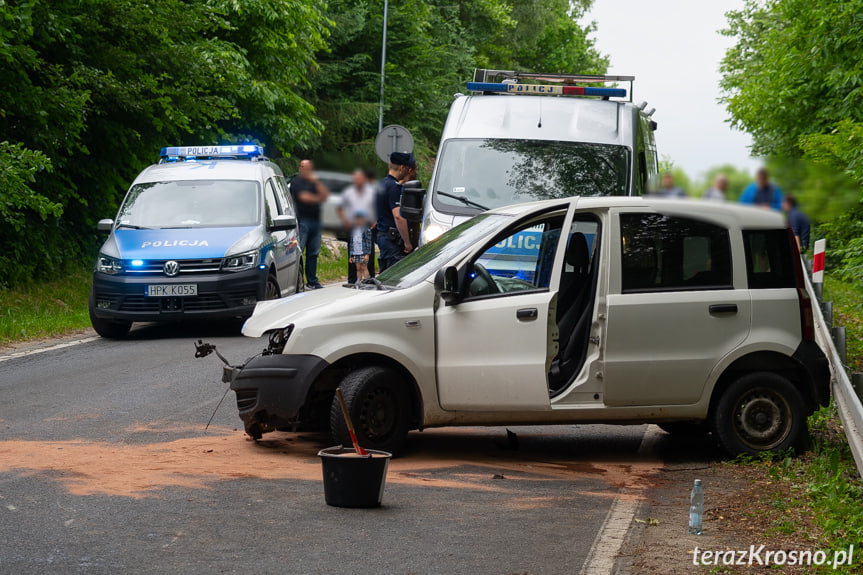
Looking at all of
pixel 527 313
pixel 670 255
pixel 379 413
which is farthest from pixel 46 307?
pixel 670 255

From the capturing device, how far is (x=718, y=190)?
3.99m

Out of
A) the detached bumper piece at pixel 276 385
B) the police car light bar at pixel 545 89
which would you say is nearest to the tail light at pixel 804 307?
the detached bumper piece at pixel 276 385

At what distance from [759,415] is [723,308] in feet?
2.69

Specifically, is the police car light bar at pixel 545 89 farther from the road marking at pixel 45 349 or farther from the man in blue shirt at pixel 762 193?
the man in blue shirt at pixel 762 193

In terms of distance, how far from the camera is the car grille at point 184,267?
15.4 meters

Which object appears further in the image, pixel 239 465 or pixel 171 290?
pixel 171 290

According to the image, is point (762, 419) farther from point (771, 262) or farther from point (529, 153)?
point (529, 153)

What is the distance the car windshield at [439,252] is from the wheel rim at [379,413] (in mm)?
808

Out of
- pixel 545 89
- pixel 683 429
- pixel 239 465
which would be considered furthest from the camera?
pixel 545 89

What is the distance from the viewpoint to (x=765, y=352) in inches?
347

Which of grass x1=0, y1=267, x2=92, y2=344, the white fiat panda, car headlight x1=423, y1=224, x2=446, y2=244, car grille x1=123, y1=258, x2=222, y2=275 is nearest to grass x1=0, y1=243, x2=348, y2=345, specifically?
grass x1=0, y1=267, x2=92, y2=344

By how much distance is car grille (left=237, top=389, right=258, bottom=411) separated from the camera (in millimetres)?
8454

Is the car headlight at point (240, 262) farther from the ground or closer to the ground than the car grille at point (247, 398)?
farther from the ground

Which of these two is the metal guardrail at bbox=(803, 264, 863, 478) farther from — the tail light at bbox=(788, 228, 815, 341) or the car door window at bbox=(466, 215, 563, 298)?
the car door window at bbox=(466, 215, 563, 298)
